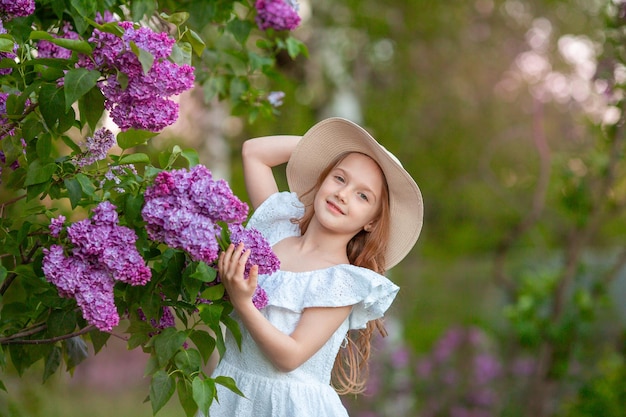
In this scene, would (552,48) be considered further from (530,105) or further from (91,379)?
(91,379)

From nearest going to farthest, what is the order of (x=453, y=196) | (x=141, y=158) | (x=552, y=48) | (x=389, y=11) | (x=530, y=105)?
(x=141, y=158) < (x=389, y=11) < (x=552, y=48) < (x=453, y=196) < (x=530, y=105)

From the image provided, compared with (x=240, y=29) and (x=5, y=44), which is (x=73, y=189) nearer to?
(x=5, y=44)

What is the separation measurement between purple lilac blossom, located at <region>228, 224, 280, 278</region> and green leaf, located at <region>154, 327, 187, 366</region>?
7.3 inches

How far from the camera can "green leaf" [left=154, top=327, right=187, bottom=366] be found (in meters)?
1.83

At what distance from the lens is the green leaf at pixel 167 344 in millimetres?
1827

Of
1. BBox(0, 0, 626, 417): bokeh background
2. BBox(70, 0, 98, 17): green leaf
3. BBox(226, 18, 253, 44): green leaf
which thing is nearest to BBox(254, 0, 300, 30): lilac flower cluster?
BBox(226, 18, 253, 44): green leaf

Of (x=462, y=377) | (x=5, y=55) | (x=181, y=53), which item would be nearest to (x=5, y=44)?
(x=5, y=55)

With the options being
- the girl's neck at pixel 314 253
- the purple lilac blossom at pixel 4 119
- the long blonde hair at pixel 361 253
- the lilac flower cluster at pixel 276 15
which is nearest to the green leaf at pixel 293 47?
the lilac flower cluster at pixel 276 15

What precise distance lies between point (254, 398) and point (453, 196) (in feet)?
20.9

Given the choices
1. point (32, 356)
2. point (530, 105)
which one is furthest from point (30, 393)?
point (530, 105)

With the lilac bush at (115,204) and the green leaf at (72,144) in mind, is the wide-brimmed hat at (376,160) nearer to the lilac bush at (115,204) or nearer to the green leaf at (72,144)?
the lilac bush at (115,204)

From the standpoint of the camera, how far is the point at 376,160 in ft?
7.55

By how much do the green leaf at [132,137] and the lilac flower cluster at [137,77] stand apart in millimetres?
47

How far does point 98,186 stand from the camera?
1914 mm
